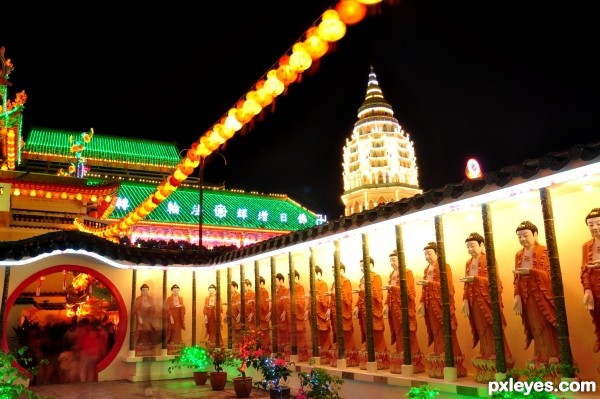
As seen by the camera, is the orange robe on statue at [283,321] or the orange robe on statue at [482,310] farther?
the orange robe on statue at [283,321]

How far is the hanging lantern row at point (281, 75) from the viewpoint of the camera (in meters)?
7.09

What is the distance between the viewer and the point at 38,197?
22203mm

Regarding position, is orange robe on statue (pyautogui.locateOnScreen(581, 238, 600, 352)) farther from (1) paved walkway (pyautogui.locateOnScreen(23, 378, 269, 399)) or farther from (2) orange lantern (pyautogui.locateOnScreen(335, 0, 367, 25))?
(1) paved walkway (pyautogui.locateOnScreen(23, 378, 269, 399))

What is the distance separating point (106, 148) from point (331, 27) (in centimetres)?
3437

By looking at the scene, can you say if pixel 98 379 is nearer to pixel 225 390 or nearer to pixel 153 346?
pixel 153 346

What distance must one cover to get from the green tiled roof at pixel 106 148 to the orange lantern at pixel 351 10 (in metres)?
32.4

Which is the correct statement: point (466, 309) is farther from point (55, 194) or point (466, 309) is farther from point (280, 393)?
point (55, 194)

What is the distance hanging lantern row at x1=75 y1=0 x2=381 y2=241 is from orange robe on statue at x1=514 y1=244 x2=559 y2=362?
15.3 feet

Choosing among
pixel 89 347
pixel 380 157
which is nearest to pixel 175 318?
pixel 89 347

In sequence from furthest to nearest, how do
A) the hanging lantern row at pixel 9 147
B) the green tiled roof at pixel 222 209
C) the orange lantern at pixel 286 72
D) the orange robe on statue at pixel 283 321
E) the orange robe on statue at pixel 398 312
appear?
the green tiled roof at pixel 222 209
the hanging lantern row at pixel 9 147
the orange robe on statue at pixel 283 321
the orange robe on statue at pixel 398 312
the orange lantern at pixel 286 72

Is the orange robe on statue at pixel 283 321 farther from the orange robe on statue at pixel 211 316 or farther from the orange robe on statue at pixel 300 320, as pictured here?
the orange robe on statue at pixel 211 316

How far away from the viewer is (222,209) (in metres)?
34.8

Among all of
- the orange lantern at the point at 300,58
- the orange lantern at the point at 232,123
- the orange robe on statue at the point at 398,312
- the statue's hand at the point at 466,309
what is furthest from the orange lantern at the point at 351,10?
the orange robe on statue at the point at 398,312

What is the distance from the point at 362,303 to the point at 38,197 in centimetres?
1660
